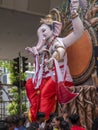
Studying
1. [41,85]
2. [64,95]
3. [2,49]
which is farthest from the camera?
[2,49]

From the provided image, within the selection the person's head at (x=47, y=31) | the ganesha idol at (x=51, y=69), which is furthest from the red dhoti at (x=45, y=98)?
the person's head at (x=47, y=31)

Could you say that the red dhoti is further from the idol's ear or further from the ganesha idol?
the idol's ear

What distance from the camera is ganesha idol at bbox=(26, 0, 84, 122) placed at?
6.58m

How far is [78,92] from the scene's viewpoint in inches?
255

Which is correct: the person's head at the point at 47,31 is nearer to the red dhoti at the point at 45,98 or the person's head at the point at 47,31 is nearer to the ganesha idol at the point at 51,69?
the ganesha idol at the point at 51,69

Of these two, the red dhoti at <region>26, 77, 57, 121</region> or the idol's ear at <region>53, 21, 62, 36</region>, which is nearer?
the red dhoti at <region>26, 77, 57, 121</region>

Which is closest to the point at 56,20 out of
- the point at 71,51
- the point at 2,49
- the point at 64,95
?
the point at 71,51

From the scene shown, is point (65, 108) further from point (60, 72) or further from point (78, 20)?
point (78, 20)

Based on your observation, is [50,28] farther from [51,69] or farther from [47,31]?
[51,69]

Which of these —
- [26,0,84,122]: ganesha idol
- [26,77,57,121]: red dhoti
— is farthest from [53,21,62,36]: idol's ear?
[26,77,57,121]: red dhoti

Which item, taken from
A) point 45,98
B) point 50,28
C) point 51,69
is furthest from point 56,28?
point 45,98

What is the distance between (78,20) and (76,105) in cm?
139

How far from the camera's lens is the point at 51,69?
21.9ft

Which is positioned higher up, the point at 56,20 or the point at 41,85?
the point at 56,20
